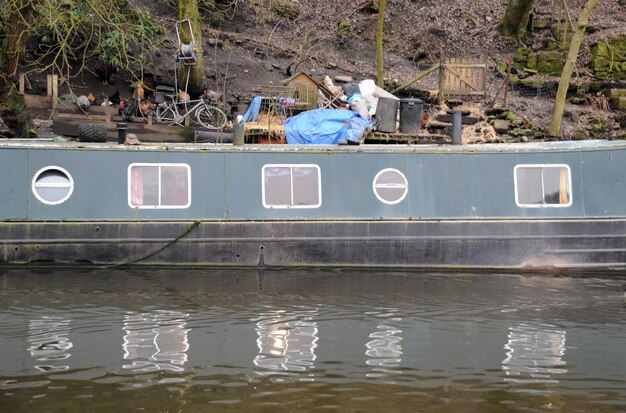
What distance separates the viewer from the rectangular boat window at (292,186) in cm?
1236

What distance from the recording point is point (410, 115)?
16.1 meters

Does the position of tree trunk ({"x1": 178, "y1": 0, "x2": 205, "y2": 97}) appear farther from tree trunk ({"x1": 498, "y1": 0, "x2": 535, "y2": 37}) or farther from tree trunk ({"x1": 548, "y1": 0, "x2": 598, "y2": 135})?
tree trunk ({"x1": 498, "y1": 0, "x2": 535, "y2": 37})

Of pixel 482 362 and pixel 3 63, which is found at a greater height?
pixel 3 63

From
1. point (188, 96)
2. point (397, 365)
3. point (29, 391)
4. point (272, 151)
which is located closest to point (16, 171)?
point (272, 151)

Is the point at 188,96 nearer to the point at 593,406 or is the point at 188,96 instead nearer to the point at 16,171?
the point at 16,171

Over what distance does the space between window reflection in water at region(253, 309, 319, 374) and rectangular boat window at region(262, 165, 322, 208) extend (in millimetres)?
3035

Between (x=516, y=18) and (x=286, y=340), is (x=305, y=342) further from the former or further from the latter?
(x=516, y=18)

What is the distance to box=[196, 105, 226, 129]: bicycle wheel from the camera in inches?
723

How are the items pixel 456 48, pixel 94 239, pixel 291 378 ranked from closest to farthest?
pixel 291 378, pixel 94 239, pixel 456 48

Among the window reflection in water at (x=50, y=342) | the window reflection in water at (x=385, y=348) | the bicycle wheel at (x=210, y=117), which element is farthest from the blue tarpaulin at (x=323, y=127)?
the window reflection in water at (x=50, y=342)

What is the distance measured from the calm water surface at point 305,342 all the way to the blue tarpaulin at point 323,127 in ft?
14.9

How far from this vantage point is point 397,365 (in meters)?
7.57

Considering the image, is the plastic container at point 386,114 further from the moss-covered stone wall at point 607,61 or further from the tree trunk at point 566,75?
the moss-covered stone wall at point 607,61

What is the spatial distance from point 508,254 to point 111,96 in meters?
11.9
